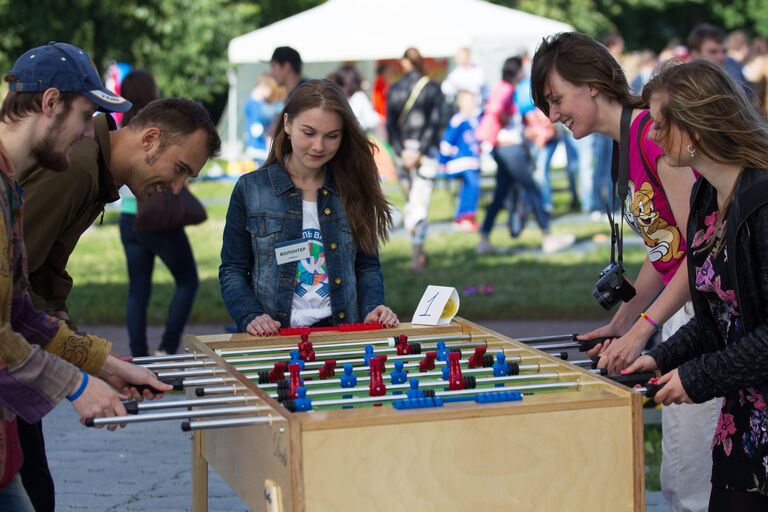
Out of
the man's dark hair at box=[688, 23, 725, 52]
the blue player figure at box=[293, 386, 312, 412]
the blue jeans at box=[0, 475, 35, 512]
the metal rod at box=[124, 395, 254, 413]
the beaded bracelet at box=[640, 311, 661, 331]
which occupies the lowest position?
the blue jeans at box=[0, 475, 35, 512]

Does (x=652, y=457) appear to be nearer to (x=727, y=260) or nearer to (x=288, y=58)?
(x=727, y=260)

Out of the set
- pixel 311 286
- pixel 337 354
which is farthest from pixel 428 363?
pixel 311 286

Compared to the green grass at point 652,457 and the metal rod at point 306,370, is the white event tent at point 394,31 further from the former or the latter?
the metal rod at point 306,370

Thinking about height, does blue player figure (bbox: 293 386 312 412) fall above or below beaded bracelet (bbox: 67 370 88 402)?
below

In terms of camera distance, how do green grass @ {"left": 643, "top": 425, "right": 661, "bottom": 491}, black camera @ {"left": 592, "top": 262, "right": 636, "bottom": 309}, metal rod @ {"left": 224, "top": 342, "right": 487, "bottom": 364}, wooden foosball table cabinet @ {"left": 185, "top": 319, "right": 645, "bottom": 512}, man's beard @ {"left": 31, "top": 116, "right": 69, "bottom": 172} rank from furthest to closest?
green grass @ {"left": 643, "top": 425, "right": 661, "bottom": 491} < black camera @ {"left": 592, "top": 262, "right": 636, "bottom": 309} < metal rod @ {"left": 224, "top": 342, "right": 487, "bottom": 364} < man's beard @ {"left": 31, "top": 116, "right": 69, "bottom": 172} < wooden foosball table cabinet @ {"left": 185, "top": 319, "right": 645, "bottom": 512}

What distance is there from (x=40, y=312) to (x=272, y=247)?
62.0 inches

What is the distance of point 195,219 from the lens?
8.22 metres

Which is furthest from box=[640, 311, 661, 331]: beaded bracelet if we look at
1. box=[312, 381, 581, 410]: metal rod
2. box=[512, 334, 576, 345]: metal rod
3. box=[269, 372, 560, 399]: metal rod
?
box=[312, 381, 581, 410]: metal rod

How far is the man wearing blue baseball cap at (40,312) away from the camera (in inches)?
→ 125

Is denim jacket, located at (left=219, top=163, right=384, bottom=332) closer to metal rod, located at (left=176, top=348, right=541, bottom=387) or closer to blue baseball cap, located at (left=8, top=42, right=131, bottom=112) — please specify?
metal rod, located at (left=176, top=348, right=541, bottom=387)

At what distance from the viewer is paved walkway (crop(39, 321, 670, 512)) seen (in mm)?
5848

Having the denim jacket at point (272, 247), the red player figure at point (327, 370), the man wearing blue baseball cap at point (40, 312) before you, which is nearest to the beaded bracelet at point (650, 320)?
the red player figure at point (327, 370)

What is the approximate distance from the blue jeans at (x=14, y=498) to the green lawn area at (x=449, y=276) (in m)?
6.71

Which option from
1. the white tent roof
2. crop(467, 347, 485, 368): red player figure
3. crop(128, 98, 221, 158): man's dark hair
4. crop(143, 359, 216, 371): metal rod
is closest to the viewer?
crop(467, 347, 485, 368): red player figure
